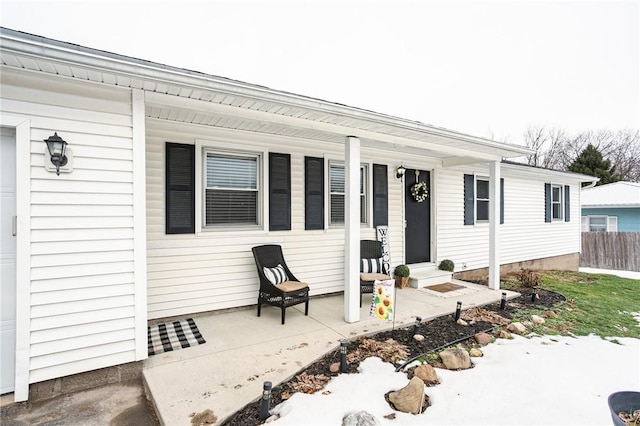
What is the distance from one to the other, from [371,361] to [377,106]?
20.4 metres

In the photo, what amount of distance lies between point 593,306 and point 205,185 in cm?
694

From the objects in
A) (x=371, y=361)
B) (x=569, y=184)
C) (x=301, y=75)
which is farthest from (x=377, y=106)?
(x=371, y=361)

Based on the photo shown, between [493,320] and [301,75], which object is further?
[301,75]

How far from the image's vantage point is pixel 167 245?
4.25m

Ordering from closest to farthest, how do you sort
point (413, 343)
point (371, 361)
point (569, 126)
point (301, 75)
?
point (371, 361), point (413, 343), point (301, 75), point (569, 126)

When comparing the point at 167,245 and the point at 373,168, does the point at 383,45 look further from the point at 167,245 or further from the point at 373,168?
the point at 167,245

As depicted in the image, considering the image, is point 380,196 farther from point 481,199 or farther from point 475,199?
point 481,199

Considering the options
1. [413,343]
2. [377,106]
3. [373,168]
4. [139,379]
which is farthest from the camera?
[377,106]

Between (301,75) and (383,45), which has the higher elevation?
(301,75)

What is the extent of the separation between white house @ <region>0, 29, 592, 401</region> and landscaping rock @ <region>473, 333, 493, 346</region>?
1.56 metres

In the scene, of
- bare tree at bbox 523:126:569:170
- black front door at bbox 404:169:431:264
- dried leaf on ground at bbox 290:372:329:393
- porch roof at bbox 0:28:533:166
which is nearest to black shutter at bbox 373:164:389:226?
black front door at bbox 404:169:431:264

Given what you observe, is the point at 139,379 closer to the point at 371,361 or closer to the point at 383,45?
the point at 371,361

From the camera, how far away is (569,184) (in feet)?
34.6

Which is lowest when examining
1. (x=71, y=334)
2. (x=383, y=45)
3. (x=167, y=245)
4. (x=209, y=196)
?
(x=71, y=334)
